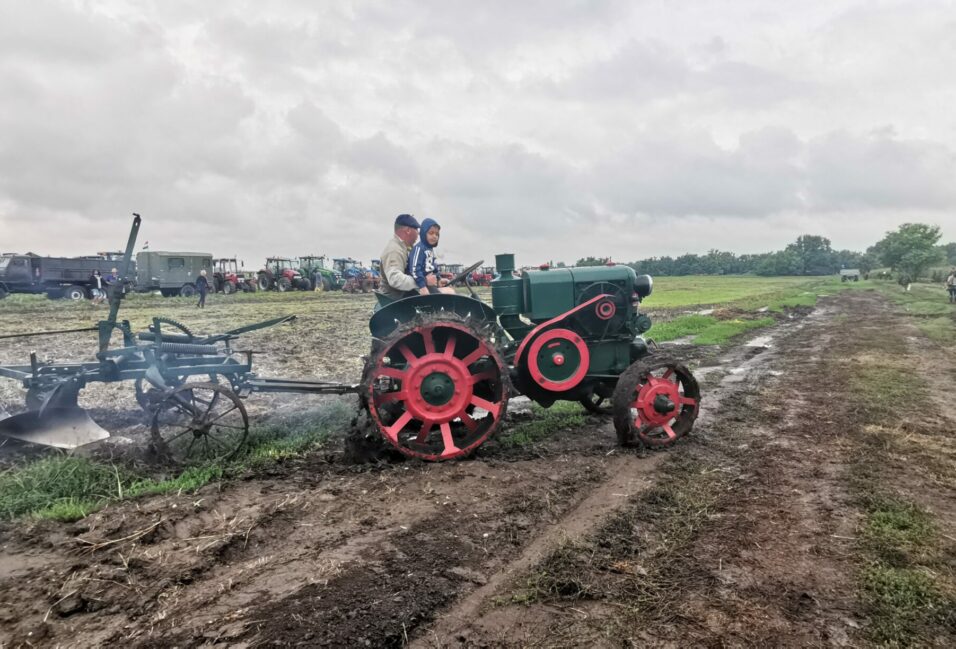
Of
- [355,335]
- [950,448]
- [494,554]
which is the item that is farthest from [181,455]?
[355,335]

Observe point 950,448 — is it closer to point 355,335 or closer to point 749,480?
point 749,480

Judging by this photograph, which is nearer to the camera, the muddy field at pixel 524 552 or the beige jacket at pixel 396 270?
the muddy field at pixel 524 552

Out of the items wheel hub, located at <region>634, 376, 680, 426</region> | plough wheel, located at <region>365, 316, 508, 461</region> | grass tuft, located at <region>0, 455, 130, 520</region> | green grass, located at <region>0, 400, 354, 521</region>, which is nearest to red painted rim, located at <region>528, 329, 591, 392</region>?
plough wheel, located at <region>365, 316, 508, 461</region>

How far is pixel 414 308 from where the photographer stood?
5480 millimetres

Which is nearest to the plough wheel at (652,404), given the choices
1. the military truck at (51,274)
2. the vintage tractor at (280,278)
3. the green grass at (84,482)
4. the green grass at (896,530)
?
the green grass at (896,530)

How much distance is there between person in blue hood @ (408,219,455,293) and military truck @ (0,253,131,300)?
28.0 metres

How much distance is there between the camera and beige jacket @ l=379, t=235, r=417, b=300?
5.39 metres

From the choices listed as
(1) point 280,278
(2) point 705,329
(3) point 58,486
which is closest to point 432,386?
(3) point 58,486

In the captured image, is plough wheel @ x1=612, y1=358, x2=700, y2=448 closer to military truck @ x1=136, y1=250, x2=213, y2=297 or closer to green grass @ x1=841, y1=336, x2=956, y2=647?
green grass @ x1=841, y1=336, x2=956, y2=647

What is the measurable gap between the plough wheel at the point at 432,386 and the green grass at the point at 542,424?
0.76 metres

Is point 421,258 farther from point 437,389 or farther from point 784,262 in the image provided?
point 784,262

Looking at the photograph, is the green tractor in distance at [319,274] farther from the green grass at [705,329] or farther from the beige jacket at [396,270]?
the beige jacket at [396,270]

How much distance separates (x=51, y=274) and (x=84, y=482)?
28.1 m

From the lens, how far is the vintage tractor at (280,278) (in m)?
38.4
